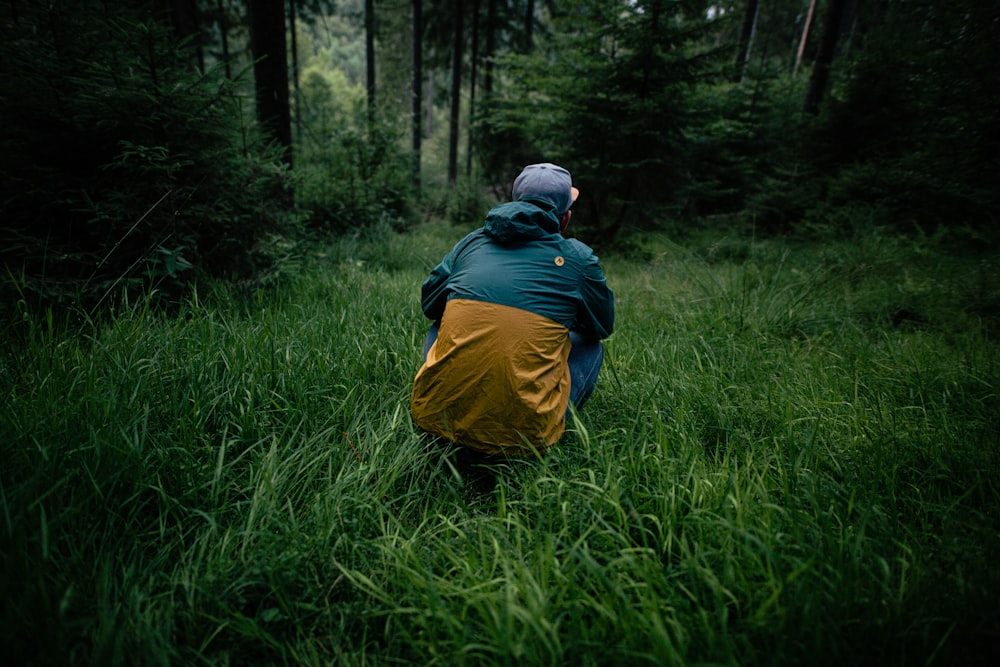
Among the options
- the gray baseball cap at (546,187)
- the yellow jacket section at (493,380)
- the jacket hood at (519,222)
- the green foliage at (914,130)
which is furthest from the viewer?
the green foliage at (914,130)

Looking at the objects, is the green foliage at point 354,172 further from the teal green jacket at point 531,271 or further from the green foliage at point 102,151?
the teal green jacket at point 531,271

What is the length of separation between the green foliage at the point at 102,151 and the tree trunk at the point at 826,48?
10.8m

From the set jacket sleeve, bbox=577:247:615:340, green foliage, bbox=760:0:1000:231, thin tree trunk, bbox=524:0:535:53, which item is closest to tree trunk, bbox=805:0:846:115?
green foliage, bbox=760:0:1000:231

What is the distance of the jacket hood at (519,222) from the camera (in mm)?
1774

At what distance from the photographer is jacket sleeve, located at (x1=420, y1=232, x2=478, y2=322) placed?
6.69 feet

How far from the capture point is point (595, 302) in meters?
1.94

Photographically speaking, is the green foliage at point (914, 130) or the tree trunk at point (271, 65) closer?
the green foliage at point (914, 130)

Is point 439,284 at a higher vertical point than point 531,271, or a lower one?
lower

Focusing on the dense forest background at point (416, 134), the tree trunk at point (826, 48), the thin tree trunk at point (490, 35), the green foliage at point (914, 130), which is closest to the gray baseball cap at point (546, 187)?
the dense forest background at point (416, 134)

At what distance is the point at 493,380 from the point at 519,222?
739 mm

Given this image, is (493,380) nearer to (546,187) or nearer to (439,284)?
(439,284)

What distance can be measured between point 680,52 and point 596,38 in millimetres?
1279

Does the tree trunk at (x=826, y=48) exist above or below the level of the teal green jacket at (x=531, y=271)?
above

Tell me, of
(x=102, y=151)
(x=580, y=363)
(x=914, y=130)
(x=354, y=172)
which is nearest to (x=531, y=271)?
(x=580, y=363)
